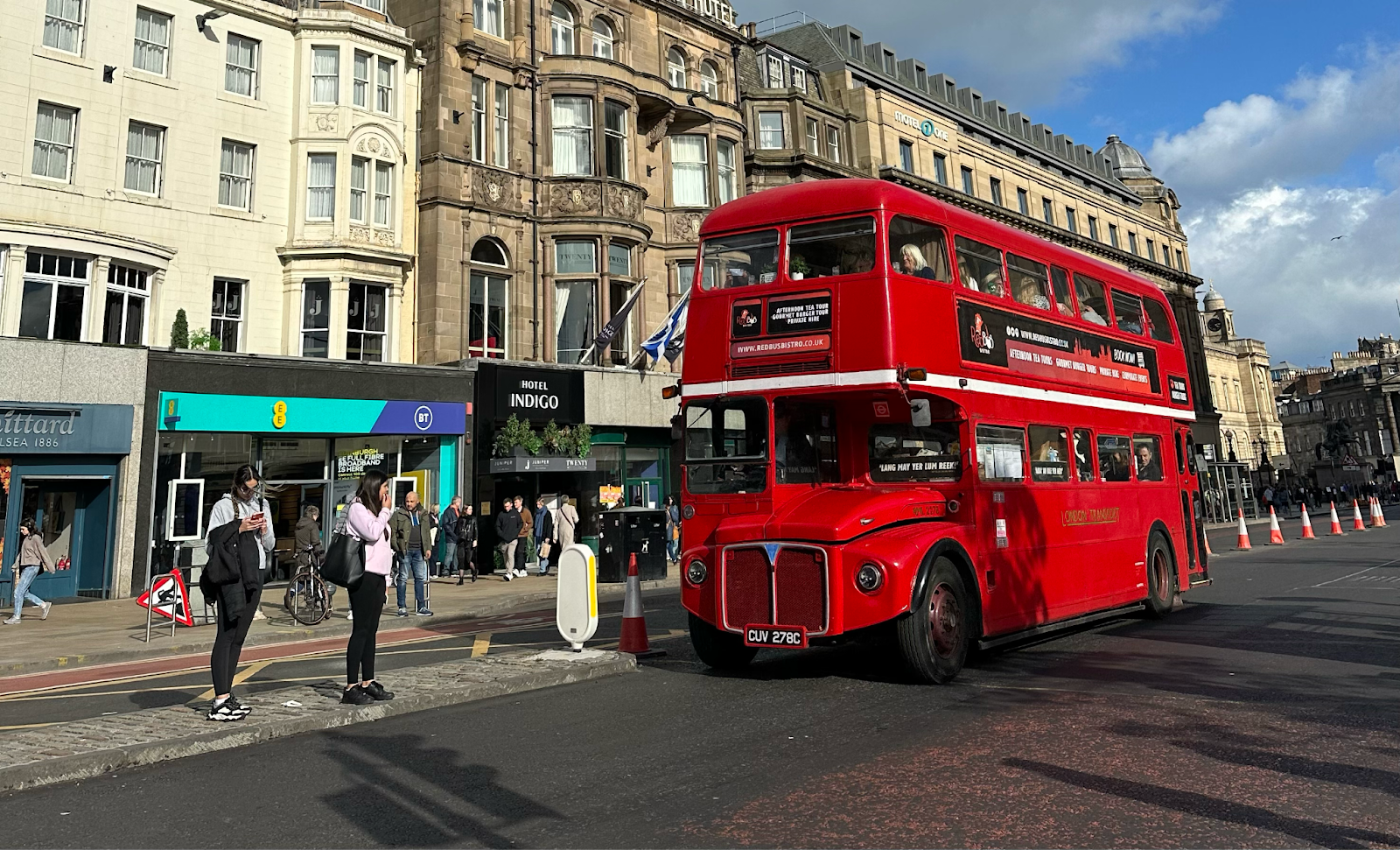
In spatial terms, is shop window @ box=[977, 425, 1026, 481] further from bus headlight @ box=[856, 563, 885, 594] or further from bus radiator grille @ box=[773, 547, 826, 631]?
bus radiator grille @ box=[773, 547, 826, 631]

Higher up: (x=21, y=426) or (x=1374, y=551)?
(x=21, y=426)

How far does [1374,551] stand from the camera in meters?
21.0

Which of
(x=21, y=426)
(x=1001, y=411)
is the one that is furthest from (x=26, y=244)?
(x=1001, y=411)

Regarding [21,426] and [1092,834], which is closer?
[1092,834]

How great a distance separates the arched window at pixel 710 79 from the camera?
3164 centimetres

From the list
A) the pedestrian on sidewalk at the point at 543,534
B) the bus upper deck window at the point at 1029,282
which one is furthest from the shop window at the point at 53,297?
the bus upper deck window at the point at 1029,282

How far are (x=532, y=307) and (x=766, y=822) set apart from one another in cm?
2267

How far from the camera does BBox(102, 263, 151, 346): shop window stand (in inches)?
776

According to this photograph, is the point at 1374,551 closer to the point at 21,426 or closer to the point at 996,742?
the point at 996,742

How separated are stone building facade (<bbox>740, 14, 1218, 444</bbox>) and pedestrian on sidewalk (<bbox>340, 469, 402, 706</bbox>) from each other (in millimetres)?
28380

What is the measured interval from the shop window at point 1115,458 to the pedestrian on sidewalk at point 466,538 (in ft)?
47.2

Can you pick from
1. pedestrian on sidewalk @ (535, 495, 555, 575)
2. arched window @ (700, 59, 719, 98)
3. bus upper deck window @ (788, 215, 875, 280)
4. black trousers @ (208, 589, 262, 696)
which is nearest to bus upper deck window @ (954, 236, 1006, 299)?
bus upper deck window @ (788, 215, 875, 280)

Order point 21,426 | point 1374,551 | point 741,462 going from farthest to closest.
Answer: point 1374,551 < point 21,426 < point 741,462

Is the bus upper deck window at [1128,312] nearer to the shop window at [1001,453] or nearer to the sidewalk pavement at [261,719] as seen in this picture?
the shop window at [1001,453]
